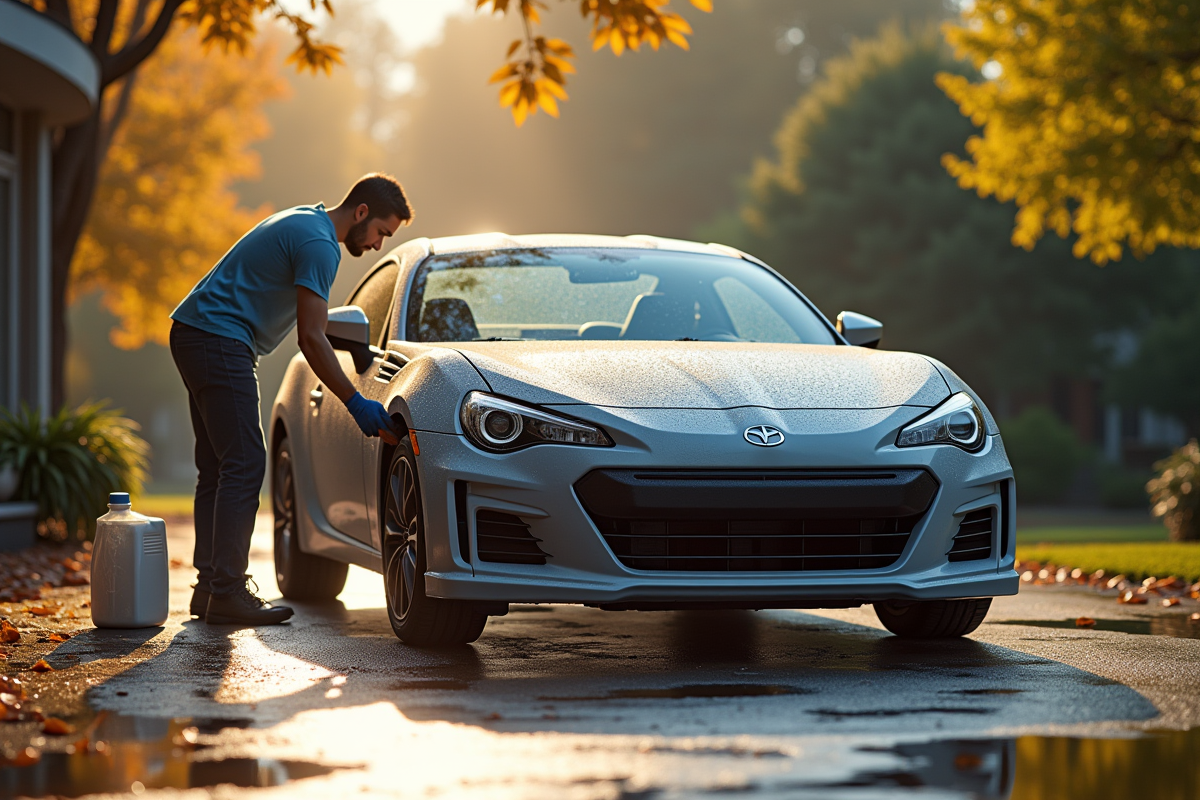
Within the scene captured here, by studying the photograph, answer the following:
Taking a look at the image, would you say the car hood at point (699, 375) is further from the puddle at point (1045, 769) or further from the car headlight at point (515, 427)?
the puddle at point (1045, 769)

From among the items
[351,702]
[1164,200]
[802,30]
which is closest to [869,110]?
[1164,200]

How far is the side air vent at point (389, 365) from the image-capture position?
626 cm

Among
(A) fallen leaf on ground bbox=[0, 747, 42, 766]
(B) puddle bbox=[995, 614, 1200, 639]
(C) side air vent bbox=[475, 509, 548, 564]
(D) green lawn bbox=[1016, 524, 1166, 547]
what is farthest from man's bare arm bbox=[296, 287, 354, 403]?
(D) green lawn bbox=[1016, 524, 1166, 547]

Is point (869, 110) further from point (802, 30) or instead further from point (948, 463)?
point (948, 463)

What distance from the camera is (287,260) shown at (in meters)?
6.91

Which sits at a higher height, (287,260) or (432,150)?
(432,150)

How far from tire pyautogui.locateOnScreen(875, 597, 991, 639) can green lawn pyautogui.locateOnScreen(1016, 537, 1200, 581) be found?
376cm

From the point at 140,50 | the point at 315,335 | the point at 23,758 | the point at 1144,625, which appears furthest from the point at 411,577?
the point at 140,50

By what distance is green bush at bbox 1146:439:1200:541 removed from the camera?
14.7 meters

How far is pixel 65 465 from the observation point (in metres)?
12.6

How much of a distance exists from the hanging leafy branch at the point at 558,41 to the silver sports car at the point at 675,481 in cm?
392

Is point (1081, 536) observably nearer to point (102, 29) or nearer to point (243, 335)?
point (102, 29)

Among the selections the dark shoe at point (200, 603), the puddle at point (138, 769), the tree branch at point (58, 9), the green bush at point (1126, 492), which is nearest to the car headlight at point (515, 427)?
the puddle at point (138, 769)

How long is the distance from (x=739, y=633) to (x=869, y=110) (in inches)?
1185
